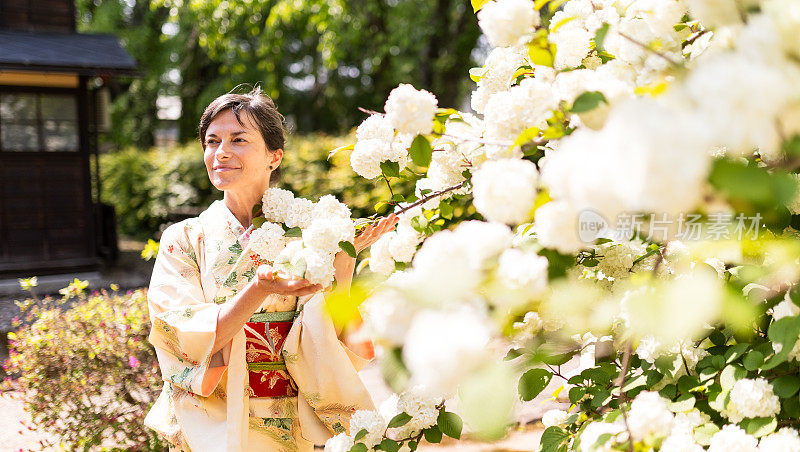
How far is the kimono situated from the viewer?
1.83 metres

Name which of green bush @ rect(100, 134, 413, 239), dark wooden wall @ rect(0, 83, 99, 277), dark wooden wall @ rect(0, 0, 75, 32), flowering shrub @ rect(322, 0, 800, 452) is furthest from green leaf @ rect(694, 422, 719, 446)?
dark wooden wall @ rect(0, 0, 75, 32)

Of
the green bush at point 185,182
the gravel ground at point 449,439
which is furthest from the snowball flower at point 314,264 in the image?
the green bush at point 185,182

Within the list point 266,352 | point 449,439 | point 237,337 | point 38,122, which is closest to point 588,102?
point 237,337

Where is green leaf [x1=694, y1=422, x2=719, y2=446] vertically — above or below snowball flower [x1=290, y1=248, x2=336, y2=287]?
below

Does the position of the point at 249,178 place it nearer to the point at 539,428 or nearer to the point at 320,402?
the point at 320,402

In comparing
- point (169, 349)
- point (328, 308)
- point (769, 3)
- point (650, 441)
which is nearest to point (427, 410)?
point (328, 308)

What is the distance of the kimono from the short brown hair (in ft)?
0.86

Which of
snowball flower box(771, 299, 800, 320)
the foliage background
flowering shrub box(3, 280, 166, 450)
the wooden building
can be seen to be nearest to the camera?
snowball flower box(771, 299, 800, 320)

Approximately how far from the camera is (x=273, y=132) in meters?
2.07

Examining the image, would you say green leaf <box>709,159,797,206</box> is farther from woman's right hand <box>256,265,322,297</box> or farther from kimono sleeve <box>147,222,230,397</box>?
kimono sleeve <box>147,222,230,397</box>

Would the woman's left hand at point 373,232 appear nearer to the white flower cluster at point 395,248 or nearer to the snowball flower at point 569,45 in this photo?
the white flower cluster at point 395,248

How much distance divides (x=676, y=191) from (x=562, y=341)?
82 centimetres

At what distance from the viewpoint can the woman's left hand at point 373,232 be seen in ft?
4.91

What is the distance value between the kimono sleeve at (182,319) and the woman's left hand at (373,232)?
50 cm
